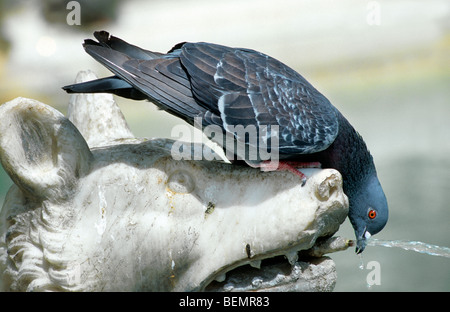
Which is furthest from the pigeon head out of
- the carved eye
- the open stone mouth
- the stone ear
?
the stone ear

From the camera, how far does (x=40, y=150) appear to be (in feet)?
10.3

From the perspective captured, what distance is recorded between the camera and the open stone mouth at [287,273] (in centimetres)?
300

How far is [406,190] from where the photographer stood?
248 inches

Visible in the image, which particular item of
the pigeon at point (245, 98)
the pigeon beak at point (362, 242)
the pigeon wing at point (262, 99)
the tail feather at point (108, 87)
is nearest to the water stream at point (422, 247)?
the pigeon beak at point (362, 242)

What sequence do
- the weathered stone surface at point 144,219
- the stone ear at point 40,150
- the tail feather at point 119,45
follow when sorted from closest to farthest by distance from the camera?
the weathered stone surface at point 144,219 < the stone ear at point 40,150 < the tail feather at point 119,45

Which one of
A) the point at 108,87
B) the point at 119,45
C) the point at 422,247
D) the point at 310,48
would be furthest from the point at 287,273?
the point at 310,48

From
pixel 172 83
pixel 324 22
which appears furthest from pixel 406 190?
pixel 172 83

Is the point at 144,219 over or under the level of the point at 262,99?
under

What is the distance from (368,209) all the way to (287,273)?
0.68 metres

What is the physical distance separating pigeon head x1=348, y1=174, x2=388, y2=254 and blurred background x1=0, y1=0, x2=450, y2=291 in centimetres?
342

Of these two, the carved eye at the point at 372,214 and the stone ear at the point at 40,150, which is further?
the carved eye at the point at 372,214

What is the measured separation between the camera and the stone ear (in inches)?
120

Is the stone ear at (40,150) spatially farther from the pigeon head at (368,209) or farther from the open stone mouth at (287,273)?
the pigeon head at (368,209)

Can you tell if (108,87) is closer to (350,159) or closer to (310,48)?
(350,159)
